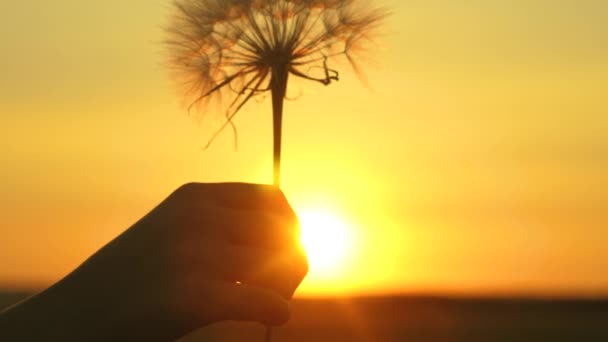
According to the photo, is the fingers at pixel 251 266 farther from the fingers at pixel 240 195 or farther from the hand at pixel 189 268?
the fingers at pixel 240 195

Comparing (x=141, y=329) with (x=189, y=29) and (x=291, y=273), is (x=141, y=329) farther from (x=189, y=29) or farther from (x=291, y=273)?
(x=189, y=29)

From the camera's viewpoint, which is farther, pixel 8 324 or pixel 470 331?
pixel 470 331

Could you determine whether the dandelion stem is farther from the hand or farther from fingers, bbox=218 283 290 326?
fingers, bbox=218 283 290 326

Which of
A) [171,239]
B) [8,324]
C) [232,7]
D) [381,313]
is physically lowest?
[381,313]

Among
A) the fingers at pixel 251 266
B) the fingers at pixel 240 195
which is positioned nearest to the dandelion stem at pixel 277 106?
the fingers at pixel 240 195

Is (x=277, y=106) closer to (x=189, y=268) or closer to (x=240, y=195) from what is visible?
(x=240, y=195)

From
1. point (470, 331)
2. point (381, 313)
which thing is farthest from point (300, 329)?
point (381, 313)

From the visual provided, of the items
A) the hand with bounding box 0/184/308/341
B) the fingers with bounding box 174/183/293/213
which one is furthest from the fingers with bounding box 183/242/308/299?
the fingers with bounding box 174/183/293/213
